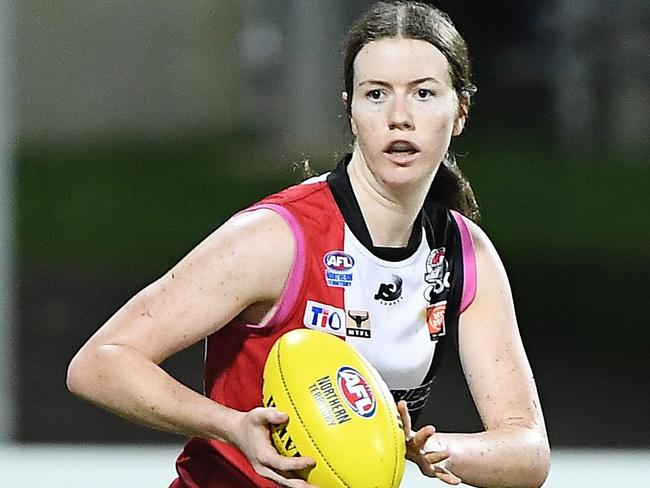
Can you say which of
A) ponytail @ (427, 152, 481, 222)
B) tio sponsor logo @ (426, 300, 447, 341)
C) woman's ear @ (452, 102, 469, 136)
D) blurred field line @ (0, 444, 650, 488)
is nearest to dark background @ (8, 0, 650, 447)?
blurred field line @ (0, 444, 650, 488)

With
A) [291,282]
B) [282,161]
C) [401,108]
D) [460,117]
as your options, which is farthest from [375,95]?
[282,161]

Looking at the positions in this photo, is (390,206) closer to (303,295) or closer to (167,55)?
(303,295)

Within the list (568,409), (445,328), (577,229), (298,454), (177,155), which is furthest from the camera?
(177,155)

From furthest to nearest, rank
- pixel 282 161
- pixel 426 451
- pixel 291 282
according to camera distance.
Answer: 1. pixel 282 161
2. pixel 291 282
3. pixel 426 451

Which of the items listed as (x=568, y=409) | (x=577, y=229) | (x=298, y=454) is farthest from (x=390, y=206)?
(x=577, y=229)

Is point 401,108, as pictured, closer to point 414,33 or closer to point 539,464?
point 414,33

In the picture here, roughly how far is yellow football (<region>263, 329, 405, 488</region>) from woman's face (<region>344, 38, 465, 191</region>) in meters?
0.34

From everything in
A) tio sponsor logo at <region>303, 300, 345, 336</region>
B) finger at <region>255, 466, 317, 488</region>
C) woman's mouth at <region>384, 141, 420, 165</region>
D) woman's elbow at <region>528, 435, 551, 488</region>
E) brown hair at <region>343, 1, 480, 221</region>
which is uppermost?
brown hair at <region>343, 1, 480, 221</region>

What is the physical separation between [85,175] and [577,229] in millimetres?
2250

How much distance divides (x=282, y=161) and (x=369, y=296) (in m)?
3.86

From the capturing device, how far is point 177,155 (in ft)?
22.6

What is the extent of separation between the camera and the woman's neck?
7.73 ft

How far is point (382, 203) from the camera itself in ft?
7.78

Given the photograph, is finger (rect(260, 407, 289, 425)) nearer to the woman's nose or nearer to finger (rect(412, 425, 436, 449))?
finger (rect(412, 425, 436, 449))
